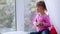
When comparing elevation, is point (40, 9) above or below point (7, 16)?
above

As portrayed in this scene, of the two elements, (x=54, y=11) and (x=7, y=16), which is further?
(x=7, y=16)

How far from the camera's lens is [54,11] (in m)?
2.21

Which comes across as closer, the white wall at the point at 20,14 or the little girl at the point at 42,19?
the little girl at the point at 42,19

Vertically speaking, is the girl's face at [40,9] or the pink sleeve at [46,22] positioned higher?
the girl's face at [40,9]

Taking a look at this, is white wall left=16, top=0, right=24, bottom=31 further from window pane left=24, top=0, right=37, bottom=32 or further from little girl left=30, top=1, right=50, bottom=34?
little girl left=30, top=1, right=50, bottom=34

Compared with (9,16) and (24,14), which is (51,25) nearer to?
(24,14)

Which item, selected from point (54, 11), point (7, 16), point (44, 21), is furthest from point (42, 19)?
point (7, 16)

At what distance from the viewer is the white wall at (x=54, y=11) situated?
85.6 inches

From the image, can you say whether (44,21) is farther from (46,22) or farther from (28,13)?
(28,13)

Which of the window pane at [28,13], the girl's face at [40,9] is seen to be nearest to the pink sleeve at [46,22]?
the girl's face at [40,9]

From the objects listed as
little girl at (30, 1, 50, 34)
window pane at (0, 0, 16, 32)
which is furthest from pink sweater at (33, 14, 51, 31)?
window pane at (0, 0, 16, 32)

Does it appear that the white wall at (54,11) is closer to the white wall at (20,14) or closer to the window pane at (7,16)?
the white wall at (20,14)

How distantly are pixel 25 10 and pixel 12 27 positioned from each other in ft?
1.00

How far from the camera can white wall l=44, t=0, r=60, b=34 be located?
2.17 m
